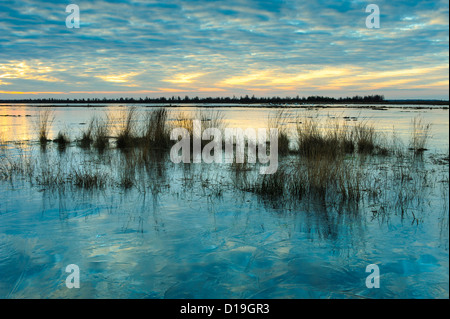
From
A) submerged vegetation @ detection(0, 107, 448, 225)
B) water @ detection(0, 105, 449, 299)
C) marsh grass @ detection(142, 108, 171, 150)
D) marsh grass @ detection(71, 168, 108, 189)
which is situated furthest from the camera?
marsh grass @ detection(142, 108, 171, 150)

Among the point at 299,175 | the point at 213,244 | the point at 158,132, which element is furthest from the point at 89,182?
the point at 158,132

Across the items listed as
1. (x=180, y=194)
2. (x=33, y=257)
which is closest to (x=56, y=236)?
(x=33, y=257)

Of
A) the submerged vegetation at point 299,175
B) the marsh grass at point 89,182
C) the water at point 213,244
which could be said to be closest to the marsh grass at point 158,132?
the submerged vegetation at point 299,175

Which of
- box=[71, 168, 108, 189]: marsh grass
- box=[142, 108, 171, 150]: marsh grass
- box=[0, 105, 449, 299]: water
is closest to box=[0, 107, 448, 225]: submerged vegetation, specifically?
box=[71, 168, 108, 189]: marsh grass

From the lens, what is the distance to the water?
3.06 m

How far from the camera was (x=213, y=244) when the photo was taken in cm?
396

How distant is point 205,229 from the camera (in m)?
4.43

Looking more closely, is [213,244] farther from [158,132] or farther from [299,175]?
[158,132]

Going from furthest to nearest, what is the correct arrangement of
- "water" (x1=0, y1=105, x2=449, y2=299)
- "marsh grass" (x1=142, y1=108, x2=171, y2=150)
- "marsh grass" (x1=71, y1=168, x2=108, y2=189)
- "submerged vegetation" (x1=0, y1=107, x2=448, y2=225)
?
"marsh grass" (x1=142, y1=108, x2=171, y2=150), "marsh grass" (x1=71, y1=168, x2=108, y2=189), "submerged vegetation" (x1=0, y1=107, x2=448, y2=225), "water" (x1=0, y1=105, x2=449, y2=299)

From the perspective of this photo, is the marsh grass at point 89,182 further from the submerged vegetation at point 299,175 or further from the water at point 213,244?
the water at point 213,244

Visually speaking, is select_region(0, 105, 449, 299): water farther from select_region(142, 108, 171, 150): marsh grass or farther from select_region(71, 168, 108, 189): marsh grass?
select_region(142, 108, 171, 150): marsh grass

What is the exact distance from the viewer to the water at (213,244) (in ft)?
10.0
